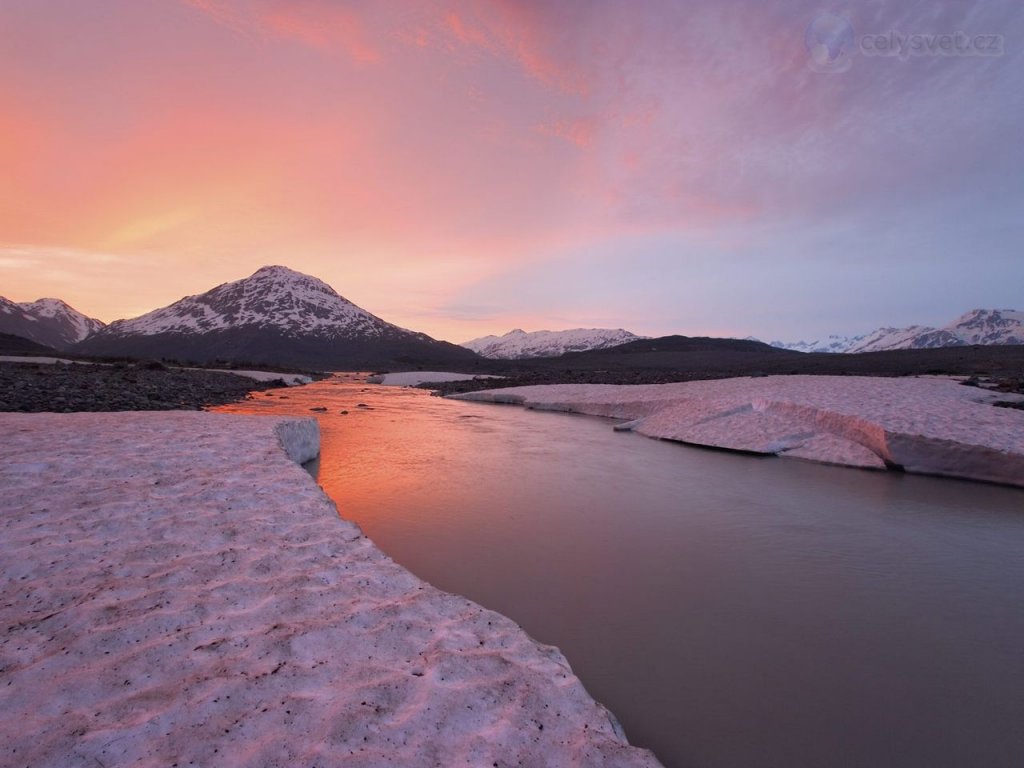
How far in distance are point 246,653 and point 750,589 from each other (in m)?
4.60

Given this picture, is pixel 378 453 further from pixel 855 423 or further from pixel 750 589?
pixel 855 423

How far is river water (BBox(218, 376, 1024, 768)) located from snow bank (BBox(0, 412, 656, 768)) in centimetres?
91

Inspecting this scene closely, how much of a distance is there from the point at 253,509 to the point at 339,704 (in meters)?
3.29

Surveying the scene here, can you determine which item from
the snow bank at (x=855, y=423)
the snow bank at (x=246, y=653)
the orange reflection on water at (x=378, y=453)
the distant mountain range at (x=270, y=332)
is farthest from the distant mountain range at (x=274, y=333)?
the snow bank at (x=246, y=653)

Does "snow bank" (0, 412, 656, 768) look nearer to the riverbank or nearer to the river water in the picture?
the river water

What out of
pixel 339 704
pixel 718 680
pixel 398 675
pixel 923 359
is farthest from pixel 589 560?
pixel 923 359

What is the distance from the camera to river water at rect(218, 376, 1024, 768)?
10.3 feet

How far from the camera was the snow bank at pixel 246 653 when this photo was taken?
2.25 m

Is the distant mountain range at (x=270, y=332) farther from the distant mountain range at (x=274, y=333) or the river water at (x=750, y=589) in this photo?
the river water at (x=750, y=589)

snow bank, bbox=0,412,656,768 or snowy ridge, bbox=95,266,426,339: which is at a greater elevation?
snowy ridge, bbox=95,266,426,339

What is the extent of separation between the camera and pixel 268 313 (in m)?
167

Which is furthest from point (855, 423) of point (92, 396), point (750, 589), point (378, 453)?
point (92, 396)

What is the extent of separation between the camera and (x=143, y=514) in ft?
15.8

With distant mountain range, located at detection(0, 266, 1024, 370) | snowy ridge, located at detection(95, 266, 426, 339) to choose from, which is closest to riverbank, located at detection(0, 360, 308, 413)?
distant mountain range, located at detection(0, 266, 1024, 370)
